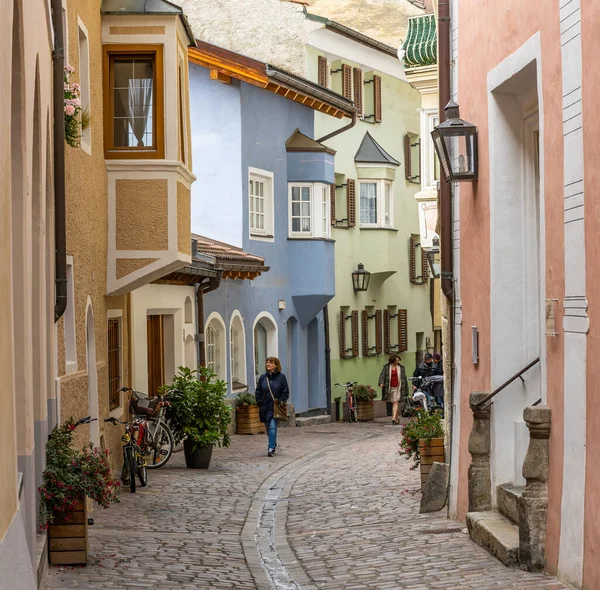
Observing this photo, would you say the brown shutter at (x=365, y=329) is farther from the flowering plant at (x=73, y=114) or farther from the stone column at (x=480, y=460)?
the stone column at (x=480, y=460)

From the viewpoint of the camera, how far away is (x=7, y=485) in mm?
5844

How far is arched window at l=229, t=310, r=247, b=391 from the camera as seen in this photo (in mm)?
28125

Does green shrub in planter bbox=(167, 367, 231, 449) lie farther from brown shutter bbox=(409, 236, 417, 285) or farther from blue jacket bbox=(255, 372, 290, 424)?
brown shutter bbox=(409, 236, 417, 285)

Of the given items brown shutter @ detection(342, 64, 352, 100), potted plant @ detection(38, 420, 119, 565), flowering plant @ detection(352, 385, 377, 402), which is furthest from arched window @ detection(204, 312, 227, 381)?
potted plant @ detection(38, 420, 119, 565)

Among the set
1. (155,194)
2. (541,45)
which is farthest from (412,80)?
(541,45)

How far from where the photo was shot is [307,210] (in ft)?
103

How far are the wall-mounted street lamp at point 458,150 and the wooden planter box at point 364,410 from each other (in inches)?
935

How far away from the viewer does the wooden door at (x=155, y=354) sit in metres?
21.0

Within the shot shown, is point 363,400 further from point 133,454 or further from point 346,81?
point 133,454

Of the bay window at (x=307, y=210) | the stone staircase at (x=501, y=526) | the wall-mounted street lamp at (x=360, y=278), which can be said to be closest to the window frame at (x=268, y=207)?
the bay window at (x=307, y=210)

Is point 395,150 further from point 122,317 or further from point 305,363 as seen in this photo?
point 122,317

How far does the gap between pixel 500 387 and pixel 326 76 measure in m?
27.2

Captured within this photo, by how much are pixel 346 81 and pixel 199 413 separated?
824 inches

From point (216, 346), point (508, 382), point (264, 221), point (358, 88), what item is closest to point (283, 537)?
point (508, 382)
